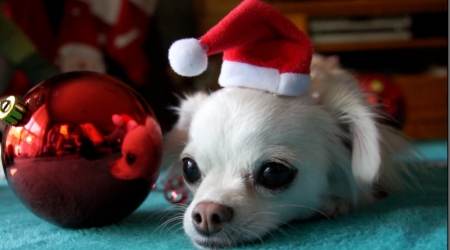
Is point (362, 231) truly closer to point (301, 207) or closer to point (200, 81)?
point (301, 207)

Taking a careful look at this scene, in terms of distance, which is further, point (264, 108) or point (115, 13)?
point (115, 13)

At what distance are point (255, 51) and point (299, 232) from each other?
402 mm

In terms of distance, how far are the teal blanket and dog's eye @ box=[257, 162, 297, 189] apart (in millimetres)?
93

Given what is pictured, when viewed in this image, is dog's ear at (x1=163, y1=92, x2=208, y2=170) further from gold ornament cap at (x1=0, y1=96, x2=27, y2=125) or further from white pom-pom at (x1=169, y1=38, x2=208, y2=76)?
gold ornament cap at (x1=0, y1=96, x2=27, y2=125)

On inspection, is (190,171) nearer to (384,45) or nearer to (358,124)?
(358,124)

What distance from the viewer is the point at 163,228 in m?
1.06

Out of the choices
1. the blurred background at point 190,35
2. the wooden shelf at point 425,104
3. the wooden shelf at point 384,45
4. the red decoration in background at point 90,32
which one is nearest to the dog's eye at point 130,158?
the blurred background at point 190,35

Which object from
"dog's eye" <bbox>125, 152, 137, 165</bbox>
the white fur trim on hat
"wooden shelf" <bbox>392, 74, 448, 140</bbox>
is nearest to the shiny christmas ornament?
"dog's eye" <bbox>125, 152, 137, 165</bbox>

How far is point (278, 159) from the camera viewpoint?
970 millimetres

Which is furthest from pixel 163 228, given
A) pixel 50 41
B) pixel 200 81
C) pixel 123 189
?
pixel 200 81

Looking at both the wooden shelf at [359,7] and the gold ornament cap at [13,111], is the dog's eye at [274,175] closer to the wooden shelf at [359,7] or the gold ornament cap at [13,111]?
the gold ornament cap at [13,111]

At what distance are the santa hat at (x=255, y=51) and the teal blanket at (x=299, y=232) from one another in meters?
0.30

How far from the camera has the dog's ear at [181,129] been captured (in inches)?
48.9

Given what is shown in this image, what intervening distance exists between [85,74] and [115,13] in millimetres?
1609
